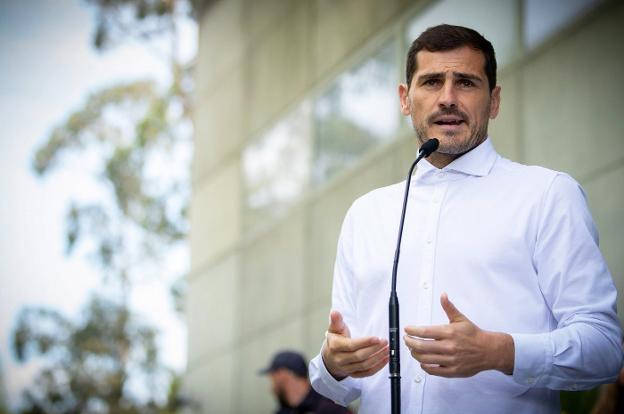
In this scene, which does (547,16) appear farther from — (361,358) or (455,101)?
(361,358)

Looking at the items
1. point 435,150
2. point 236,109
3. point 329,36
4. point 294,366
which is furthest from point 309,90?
point 435,150

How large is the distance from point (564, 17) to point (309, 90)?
3748 mm

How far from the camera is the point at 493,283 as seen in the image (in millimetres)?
2047

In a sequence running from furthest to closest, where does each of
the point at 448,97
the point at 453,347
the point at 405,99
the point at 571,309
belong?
1. the point at 405,99
2. the point at 448,97
3. the point at 571,309
4. the point at 453,347

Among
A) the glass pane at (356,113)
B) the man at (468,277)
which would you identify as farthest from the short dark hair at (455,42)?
the glass pane at (356,113)

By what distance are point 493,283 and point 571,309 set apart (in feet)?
0.58

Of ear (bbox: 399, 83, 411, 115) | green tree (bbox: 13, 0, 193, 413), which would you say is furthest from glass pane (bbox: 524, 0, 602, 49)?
green tree (bbox: 13, 0, 193, 413)

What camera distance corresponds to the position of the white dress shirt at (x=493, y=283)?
1.92 meters

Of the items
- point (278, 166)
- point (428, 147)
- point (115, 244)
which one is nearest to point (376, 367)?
point (428, 147)

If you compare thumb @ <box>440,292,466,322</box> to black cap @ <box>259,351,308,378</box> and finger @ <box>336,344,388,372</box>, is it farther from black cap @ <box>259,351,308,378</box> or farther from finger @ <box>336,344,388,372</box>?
black cap @ <box>259,351,308,378</box>

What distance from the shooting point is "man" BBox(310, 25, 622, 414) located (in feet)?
6.19

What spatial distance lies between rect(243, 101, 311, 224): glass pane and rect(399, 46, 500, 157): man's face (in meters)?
6.21

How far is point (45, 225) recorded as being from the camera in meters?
24.7

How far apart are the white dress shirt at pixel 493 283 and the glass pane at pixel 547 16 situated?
3003mm
